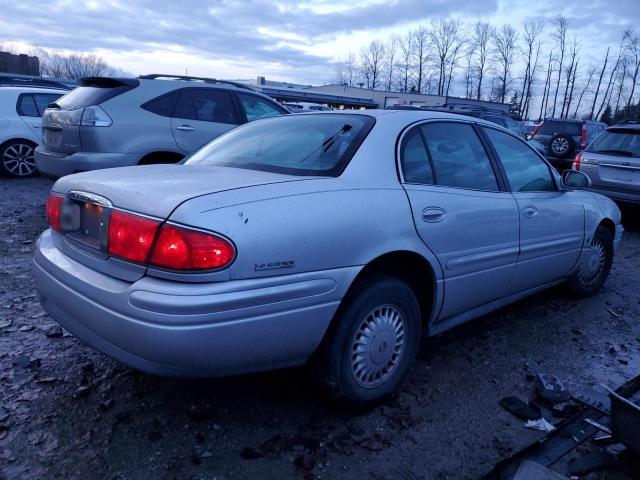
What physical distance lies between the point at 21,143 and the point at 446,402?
844 cm

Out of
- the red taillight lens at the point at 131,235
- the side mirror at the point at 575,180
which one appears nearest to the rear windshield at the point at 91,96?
the red taillight lens at the point at 131,235

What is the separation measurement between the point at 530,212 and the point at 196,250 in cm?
246

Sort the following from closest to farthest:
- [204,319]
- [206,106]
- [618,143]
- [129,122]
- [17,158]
→ [204,319] < [129,122] < [206,106] < [618,143] < [17,158]

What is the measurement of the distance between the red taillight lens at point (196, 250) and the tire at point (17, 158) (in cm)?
787

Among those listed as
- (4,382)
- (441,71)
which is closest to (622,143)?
(4,382)

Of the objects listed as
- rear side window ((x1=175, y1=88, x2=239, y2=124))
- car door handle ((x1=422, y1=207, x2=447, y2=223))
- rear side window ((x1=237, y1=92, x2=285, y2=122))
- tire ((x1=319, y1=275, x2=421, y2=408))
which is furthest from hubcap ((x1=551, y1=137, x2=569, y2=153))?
tire ((x1=319, y1=275, x2=421, y2=408))

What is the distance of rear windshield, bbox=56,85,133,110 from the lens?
559 cm

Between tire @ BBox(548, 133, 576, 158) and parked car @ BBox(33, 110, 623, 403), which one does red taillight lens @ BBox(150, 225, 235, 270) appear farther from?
tire @ BBox(548, 133, 576, 158)

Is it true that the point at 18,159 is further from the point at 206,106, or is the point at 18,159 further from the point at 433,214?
the point at 433,214

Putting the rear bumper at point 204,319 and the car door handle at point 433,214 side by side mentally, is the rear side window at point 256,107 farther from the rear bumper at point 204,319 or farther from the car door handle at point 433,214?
the rear bumper at point 204,319

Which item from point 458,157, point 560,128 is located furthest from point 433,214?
point 560,128

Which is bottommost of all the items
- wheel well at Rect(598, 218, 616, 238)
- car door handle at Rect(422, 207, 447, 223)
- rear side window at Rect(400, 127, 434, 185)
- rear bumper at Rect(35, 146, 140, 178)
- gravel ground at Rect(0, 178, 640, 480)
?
gravel ground at Rect(0, 178, 640, 480)

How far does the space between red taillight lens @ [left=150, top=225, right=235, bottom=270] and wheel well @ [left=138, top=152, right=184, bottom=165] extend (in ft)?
13.5

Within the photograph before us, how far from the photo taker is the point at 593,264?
4.52 meters
